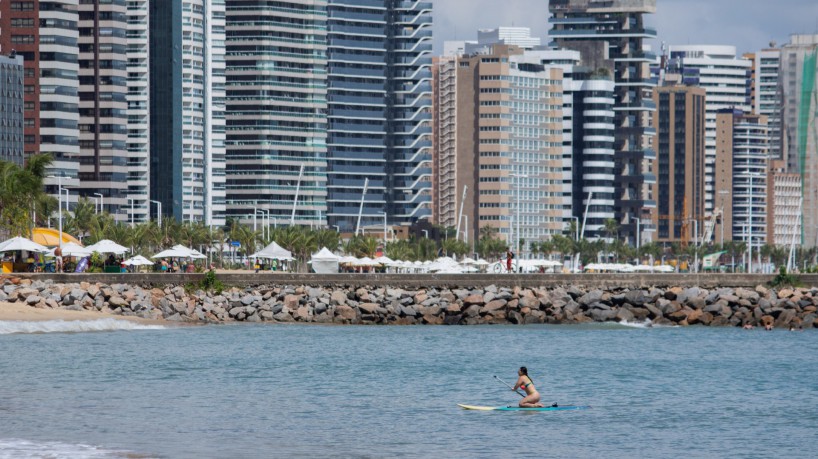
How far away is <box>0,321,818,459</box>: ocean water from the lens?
41.1 m

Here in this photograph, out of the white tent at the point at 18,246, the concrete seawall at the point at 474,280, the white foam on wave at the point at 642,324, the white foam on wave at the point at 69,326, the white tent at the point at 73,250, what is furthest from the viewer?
the white tent at the point at 73,250

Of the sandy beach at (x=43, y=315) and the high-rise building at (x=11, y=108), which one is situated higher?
the high-rise building at (x=11, y=108)

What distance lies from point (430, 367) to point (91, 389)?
17.0 m

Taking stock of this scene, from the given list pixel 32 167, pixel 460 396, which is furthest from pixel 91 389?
pixel 32 167

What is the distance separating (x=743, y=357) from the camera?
73375mm

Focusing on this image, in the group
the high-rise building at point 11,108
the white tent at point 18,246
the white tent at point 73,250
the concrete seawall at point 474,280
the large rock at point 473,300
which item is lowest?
the large rock at point 473,300

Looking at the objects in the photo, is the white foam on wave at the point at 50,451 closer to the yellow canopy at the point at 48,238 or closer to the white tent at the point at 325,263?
the white tent at the point at 325,263

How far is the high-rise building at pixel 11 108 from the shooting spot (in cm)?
18338

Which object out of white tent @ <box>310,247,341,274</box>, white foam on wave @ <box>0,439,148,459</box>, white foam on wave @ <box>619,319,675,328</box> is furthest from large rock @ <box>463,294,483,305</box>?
white foam on wave @ <box>0,439,148,459</box>

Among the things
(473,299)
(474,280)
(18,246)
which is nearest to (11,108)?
(18,246)

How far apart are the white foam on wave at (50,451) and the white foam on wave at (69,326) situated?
129ft

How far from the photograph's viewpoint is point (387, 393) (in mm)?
54125

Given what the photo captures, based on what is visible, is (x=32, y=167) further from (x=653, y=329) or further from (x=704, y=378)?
(x=704, y=378)

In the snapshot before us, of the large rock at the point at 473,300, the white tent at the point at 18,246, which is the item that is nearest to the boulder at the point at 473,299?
the large rock at the point at 473,300
